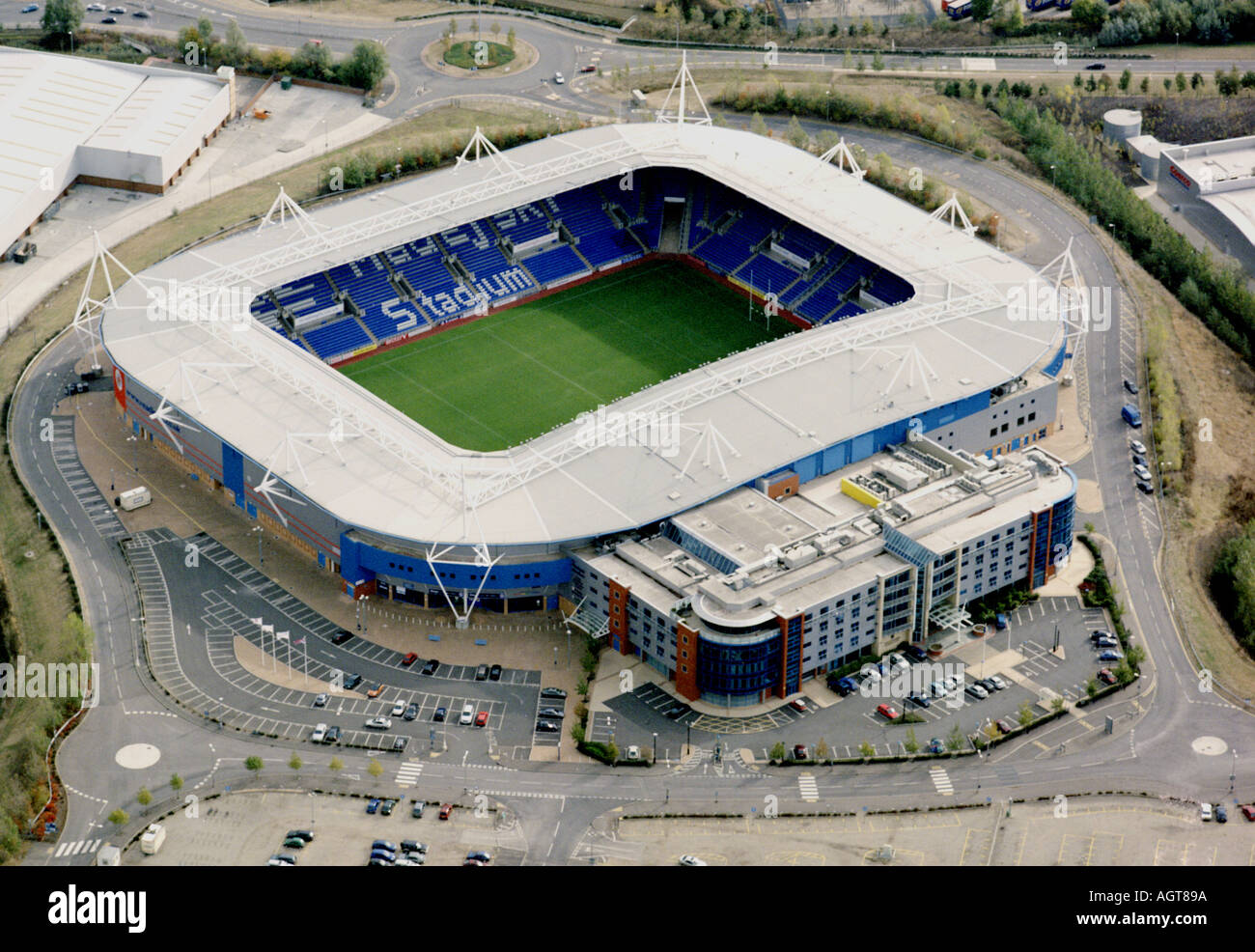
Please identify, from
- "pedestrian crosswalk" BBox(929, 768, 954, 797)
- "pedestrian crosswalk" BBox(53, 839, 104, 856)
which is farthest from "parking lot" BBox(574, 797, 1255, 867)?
"pedestrian crosswalk" BBox(53, 839, 104, 856)

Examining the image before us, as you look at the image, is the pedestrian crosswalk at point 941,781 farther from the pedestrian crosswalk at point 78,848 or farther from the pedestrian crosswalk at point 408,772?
the pedestrian crosswalk at point 78,848

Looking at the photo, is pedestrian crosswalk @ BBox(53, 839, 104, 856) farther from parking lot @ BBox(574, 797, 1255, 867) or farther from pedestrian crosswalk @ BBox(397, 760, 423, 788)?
parking lot @ BBox(574, 797, 1255, 867)

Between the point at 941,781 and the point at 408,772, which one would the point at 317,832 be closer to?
the point at 408,772

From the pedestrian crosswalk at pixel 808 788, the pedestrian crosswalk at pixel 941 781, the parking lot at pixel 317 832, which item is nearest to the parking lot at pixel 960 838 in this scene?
the pedestrian crosswalk at pixel 941 781

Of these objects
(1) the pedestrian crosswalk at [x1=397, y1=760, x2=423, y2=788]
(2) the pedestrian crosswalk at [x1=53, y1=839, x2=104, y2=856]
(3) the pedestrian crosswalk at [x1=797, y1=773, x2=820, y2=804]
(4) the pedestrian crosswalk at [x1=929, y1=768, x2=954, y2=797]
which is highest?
(4) the pedestrian crosswalk at [x1=929, y1=768, x2=954, y2=797]

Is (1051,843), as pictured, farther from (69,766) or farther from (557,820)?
(69,766)

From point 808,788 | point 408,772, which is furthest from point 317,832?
point 808,788

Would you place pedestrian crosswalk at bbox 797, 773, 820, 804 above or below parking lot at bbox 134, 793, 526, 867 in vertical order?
above
